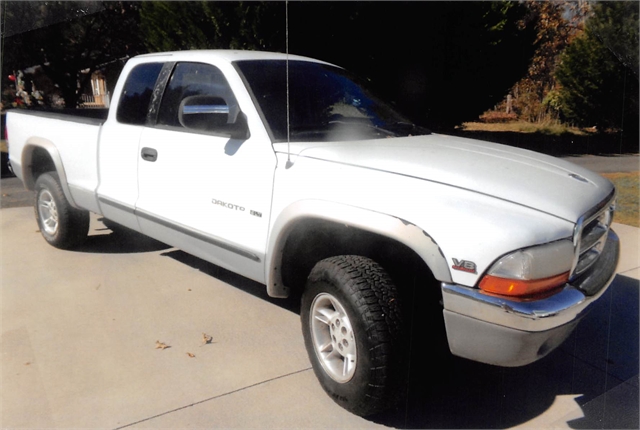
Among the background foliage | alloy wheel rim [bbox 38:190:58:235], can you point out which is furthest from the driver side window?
alloy wheel rim [bbox 38:190:58:235]

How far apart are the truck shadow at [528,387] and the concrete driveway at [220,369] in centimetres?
1

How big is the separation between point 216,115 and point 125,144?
122 centimetres

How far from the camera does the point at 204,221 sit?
12.6 feet

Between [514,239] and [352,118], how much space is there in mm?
1883

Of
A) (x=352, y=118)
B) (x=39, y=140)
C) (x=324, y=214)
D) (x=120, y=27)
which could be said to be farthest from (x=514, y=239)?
(x=120, y=27)

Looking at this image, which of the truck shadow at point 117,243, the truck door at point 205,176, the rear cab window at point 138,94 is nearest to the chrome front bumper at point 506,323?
the truck door at point 205,176

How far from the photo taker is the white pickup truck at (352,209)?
2549 mm

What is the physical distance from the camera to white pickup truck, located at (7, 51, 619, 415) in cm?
255

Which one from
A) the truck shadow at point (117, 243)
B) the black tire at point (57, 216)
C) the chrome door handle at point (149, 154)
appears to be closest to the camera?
the chrome door handle at point (149, 154)

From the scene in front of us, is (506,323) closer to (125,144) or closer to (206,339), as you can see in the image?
(206,339)

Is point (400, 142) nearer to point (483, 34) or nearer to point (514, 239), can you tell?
point (514, 239)

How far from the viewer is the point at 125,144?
460 cm

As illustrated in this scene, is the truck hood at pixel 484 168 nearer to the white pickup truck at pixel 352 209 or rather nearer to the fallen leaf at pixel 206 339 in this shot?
the white pickup truck at pixel 352 209

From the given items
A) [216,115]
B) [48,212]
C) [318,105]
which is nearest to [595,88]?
[318,105]
